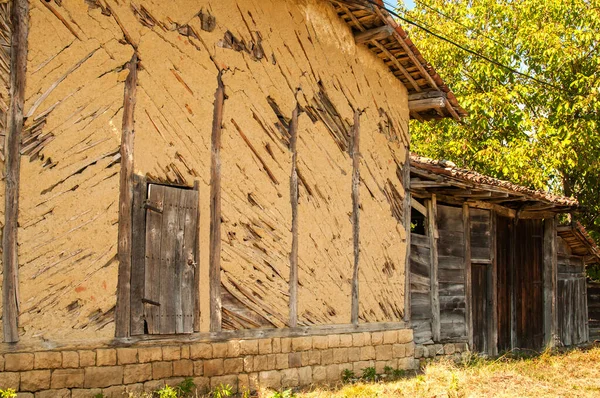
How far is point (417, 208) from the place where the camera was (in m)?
12.3

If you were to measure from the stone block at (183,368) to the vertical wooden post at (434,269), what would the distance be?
5.31 m

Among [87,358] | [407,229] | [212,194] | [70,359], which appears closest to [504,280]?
[407,229]

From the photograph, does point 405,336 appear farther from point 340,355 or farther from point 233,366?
point 233,366

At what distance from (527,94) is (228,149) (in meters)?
12.1

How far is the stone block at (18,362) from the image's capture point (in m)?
6.85

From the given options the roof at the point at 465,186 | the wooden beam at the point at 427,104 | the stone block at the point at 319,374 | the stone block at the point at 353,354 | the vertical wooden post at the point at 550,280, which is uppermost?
the wooden beam at the point at 427,104

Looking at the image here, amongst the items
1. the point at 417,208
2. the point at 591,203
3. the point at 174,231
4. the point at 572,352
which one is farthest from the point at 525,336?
the point at 174,231

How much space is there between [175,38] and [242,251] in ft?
8.18

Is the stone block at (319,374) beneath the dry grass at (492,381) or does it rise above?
above

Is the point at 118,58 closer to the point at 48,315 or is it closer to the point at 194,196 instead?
the point at 194,196

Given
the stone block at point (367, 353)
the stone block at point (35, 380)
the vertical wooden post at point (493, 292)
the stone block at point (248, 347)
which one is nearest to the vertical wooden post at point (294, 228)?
the stone block at point (248, 347)

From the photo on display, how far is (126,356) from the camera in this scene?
304 inches

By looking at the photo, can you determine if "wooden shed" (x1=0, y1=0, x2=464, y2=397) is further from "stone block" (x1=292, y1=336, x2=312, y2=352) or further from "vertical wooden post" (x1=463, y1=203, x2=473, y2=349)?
"vertical wooden post" (x1=463, y1=203, x2=473, y2=349)

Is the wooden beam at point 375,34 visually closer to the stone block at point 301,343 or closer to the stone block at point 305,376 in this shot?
the stone block at point 301,343
